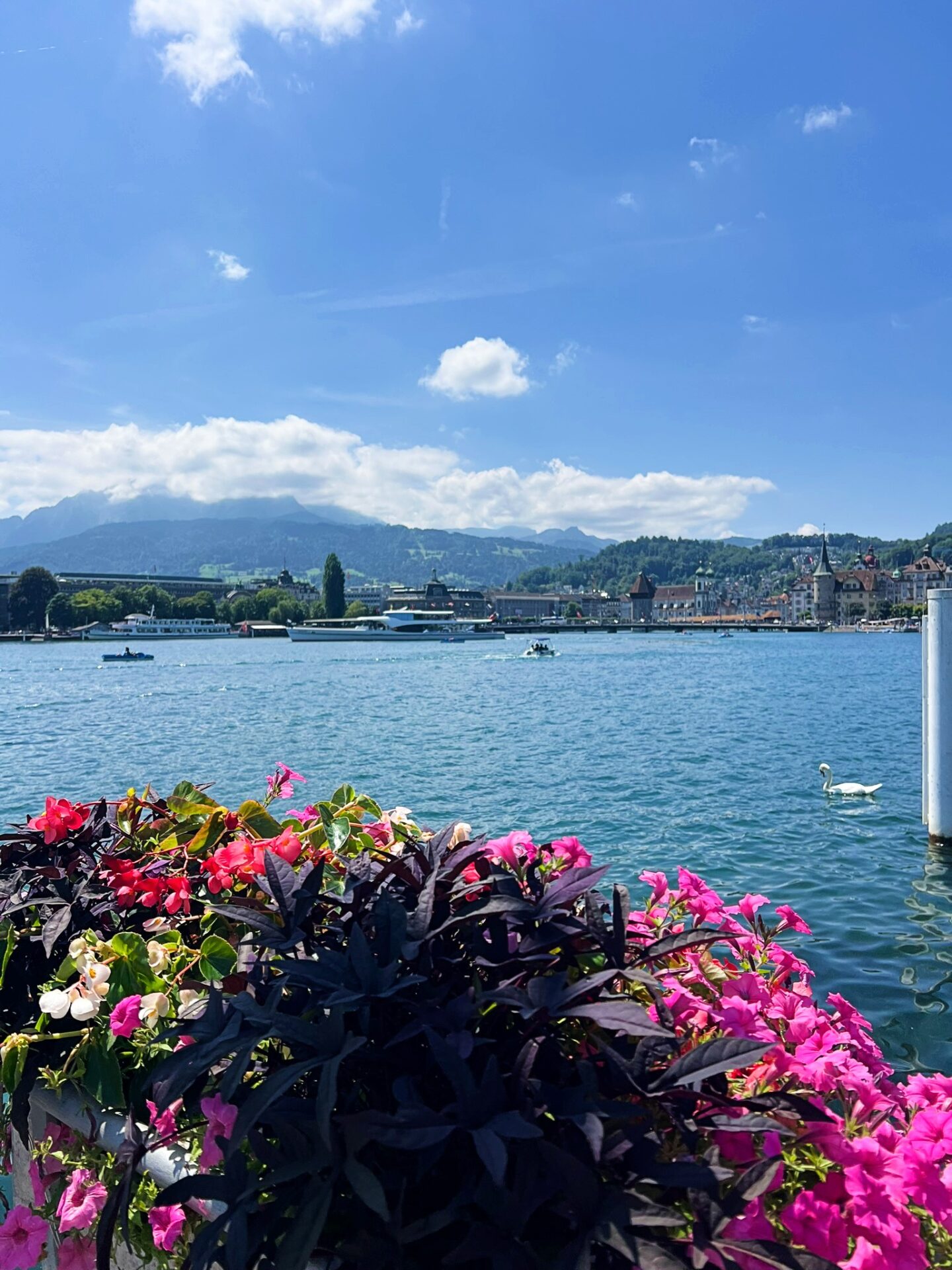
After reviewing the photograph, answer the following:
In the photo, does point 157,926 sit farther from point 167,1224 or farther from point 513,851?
point 513,851

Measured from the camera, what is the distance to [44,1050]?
5.28 feet

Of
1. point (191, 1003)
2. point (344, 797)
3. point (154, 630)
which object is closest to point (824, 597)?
point (154, 630)

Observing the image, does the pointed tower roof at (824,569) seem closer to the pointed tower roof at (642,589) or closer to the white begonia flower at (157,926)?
the pointed tower roof at (642,589)

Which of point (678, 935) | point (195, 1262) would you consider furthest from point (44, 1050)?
point (678, 935)

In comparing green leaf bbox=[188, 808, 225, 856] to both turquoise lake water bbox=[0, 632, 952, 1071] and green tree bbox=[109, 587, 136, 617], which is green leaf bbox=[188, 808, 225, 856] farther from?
green tree bbox=[109, 587, 136, 617]

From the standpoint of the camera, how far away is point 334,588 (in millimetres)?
129875

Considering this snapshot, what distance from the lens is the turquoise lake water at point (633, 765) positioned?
22.2 feet

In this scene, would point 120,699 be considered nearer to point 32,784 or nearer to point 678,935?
point 32,784

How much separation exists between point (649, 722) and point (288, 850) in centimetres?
2077

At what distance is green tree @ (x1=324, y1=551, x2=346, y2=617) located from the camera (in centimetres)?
12912

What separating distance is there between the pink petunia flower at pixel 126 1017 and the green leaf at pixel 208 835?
0.67m

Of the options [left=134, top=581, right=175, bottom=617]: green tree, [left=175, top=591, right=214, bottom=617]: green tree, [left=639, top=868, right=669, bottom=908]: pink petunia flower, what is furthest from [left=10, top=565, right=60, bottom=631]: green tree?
[left=639, top=868, right=669, bottom=908]: pink petunia flower

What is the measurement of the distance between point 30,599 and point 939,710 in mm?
137857

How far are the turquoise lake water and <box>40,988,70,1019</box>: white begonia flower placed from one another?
173 inches
